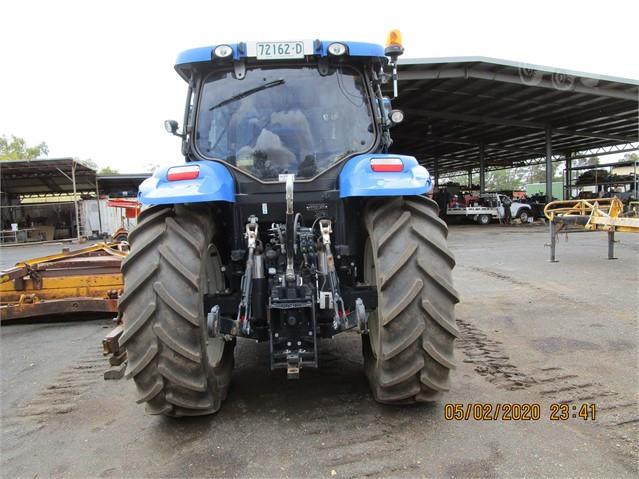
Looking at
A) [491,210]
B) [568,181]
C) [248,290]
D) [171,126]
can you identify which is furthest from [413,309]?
[568,181]

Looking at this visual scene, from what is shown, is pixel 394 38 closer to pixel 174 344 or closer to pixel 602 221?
pixel 174 344

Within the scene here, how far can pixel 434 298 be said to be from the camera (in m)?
2.85

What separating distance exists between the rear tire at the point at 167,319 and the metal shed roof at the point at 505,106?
14115 mm

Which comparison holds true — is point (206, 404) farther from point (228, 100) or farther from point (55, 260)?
point (55, 260)

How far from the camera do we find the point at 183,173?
2994mm

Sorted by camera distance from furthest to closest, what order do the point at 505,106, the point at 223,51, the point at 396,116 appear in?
the point at 505,106 < the point at 396,116 < the point at 223,51

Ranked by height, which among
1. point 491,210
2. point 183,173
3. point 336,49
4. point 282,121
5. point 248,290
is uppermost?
point 336,49

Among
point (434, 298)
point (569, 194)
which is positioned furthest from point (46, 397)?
point (569, 194)

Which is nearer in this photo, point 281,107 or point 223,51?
point 223,51

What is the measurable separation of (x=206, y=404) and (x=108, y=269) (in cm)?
383

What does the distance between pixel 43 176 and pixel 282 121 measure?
28669 millimetres

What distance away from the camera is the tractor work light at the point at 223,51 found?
3416 millimetres

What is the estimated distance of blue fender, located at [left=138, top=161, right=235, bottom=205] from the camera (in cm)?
283

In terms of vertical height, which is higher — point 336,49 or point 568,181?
point 336,49
